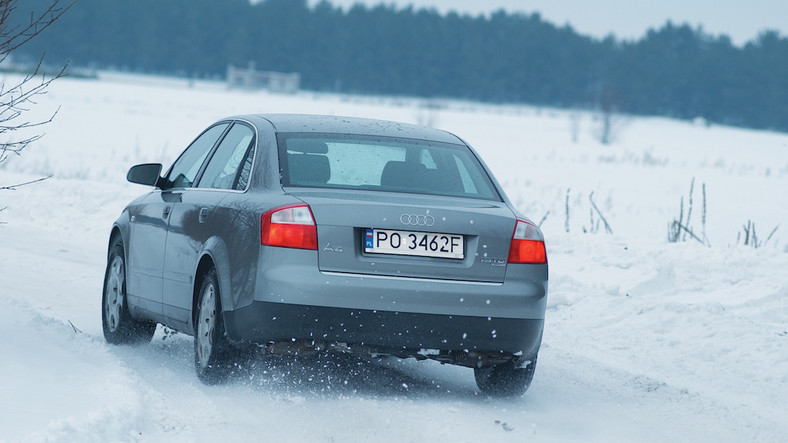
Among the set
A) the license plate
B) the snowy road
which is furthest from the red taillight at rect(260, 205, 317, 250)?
the snowy road

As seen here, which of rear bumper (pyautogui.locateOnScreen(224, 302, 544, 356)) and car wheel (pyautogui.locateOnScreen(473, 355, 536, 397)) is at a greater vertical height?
rear bumper (pyautogui.locateOnScreen(224, 302, 544, 356))

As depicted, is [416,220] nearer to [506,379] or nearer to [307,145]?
[307,145]

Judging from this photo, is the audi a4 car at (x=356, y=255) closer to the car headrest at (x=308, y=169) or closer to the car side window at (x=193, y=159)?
the car headrest at (x=308, y=169)

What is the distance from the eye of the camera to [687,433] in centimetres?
550

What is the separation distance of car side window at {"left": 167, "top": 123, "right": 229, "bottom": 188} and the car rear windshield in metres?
1.09

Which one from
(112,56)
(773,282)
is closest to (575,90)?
(112,56)

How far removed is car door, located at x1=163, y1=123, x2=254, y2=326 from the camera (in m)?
6.00

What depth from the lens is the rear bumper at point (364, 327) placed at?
17.4 feet

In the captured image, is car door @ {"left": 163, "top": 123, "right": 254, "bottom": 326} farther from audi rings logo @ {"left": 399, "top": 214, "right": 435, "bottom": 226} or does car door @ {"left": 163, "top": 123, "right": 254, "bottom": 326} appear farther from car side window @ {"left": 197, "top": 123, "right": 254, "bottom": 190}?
audi rings logo @ {"left": 399, "top": 214, "right": 435, "bottom": 226}

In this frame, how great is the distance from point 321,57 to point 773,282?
135 metres

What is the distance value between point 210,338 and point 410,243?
1235 mm

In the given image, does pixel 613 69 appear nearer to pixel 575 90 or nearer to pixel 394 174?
pixel 575 90

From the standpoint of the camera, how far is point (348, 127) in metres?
6.35

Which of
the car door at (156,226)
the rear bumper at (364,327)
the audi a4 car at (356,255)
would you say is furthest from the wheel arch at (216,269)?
the car door at (156,226)
